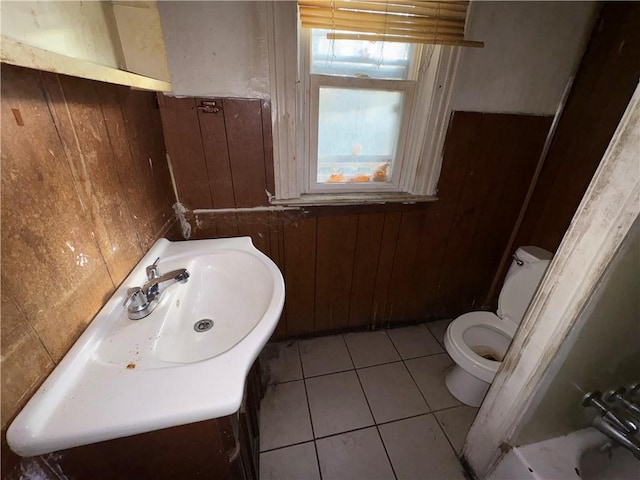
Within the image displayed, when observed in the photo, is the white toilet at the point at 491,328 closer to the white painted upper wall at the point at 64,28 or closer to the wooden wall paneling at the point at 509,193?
the wooden wall paneling at the point at 509,193

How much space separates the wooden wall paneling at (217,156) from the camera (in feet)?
3.60

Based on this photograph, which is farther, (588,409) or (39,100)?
(588,409)

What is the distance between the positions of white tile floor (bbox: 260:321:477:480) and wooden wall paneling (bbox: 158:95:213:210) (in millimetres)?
1001

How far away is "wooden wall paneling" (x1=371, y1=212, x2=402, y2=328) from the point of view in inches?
58.1

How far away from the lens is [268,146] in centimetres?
118

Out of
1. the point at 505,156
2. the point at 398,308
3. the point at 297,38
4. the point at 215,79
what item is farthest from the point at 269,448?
the point at 505,156

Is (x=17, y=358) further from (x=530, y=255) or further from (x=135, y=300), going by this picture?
(x=530, y=255)

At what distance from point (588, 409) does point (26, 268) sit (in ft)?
5.70

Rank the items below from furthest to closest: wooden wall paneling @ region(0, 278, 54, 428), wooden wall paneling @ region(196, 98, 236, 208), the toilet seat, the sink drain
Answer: the toilet seat
wooden wall paneling @ region(196, 98, 236, 208)
the sink drain
wooden wall paneling @ region(0, 278, 54, 428)

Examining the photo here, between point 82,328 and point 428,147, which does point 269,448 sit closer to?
point 82,328

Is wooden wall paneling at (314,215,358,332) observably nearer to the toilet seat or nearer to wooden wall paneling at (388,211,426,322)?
wooden wall paneling at (388,211,426,322)

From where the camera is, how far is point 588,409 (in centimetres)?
100

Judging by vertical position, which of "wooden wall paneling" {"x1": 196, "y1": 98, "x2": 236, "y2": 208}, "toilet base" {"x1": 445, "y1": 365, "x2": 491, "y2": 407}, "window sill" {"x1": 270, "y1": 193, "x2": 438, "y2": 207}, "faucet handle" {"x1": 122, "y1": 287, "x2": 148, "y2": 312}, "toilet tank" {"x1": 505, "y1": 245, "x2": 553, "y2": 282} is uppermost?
"wooden wall paneling" {"x1": 196, "y1": 98, "x2": 236, "y2": 208}

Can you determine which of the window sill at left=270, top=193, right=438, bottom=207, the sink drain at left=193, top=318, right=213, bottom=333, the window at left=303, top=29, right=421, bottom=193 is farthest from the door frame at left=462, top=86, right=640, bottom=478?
the sink drain at left=193, top=318, right=213, bottom=333
